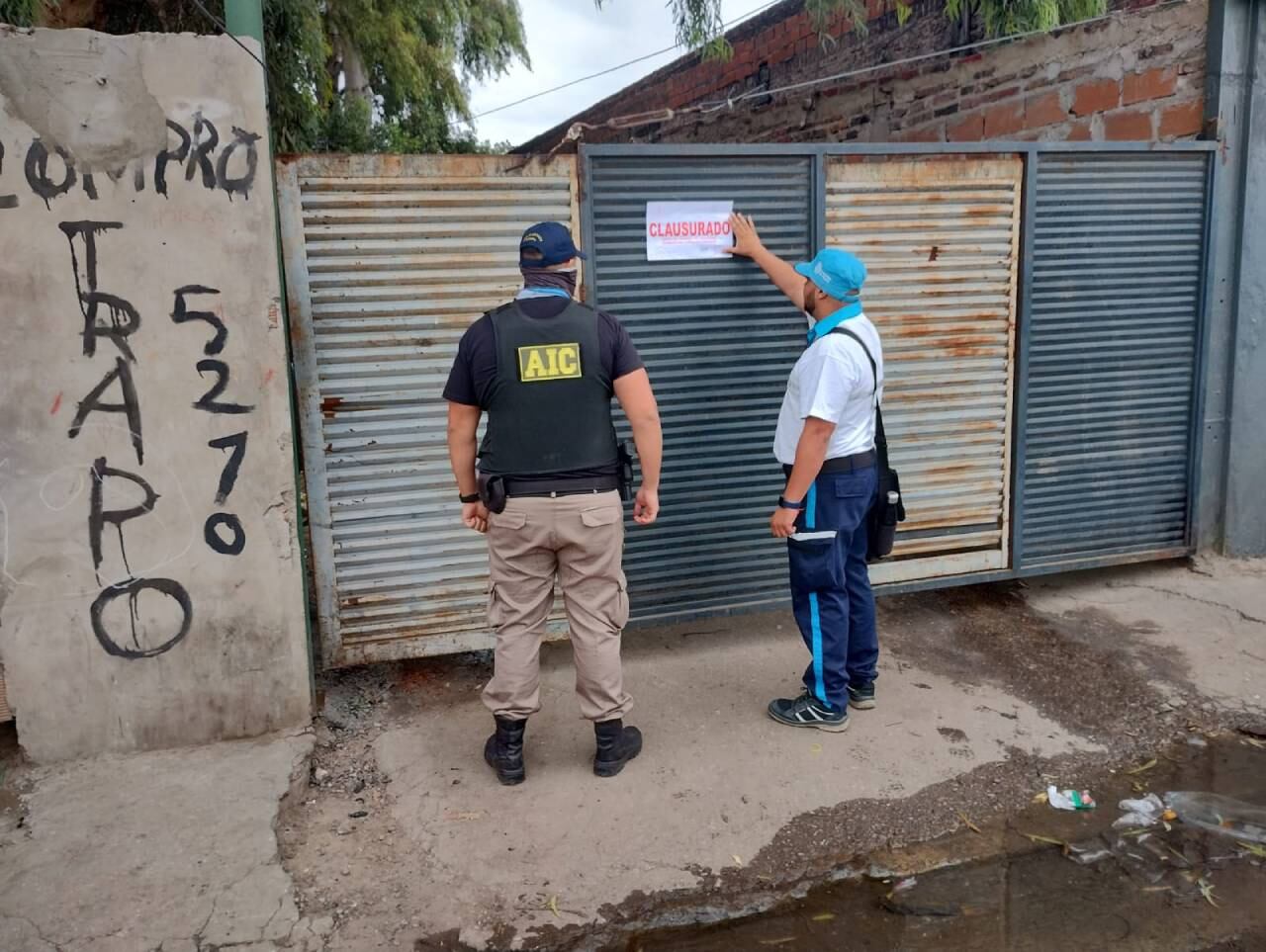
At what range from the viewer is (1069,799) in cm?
353

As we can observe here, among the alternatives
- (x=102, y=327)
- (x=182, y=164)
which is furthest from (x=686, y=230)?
(x=102, y=327)

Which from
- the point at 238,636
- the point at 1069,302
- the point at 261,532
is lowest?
the point at 238,636

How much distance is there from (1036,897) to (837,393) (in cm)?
173

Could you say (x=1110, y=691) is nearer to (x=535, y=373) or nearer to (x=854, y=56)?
(x=535, y=373)

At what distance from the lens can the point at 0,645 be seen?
3.52 meters

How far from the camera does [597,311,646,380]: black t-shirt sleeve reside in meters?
3.40

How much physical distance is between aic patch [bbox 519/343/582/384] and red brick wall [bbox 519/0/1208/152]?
2136 millimetres

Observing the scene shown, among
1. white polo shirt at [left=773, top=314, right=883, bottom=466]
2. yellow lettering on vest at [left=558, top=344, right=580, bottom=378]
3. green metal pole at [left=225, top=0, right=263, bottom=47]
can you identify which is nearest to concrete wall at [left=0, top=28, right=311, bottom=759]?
green metal pole at [left=225, top=0, right=263, bottom=47]

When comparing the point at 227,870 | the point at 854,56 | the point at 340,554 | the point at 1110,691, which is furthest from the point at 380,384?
the point at 854,56

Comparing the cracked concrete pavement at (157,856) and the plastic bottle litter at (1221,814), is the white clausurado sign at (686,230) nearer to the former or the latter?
the cracked concrete pavement at (157,856)

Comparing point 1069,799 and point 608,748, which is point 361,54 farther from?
point 1069,799

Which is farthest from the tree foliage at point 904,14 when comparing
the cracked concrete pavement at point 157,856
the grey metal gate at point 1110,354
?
the cracked concrete pavement at point 157,856

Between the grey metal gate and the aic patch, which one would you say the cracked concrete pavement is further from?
the grey metal gate

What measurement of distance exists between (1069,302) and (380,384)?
3440mm
